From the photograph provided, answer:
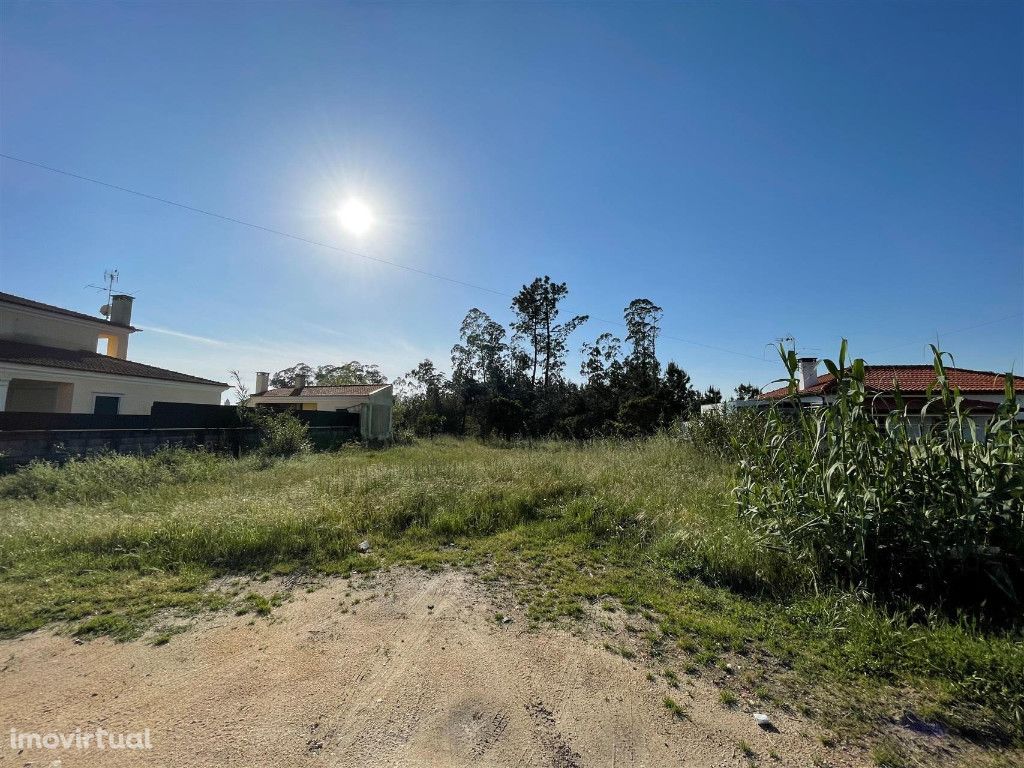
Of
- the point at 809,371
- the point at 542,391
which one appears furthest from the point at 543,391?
the point at 809,371

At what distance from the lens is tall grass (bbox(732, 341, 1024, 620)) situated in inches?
107

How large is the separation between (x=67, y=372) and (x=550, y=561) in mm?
17474

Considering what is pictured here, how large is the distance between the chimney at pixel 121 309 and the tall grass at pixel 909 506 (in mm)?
26628

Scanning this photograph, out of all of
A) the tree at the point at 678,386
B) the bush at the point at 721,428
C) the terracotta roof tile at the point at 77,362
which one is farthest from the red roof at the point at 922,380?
the terracotta roof tile at the point at 77,362

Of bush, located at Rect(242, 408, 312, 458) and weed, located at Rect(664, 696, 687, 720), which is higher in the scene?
bush, located at Rect(242, 408, 312, 458)

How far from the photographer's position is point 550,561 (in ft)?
13.0

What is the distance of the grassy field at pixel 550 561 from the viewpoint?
219cm

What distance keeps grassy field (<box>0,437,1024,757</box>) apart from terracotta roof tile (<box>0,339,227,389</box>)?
873 cm

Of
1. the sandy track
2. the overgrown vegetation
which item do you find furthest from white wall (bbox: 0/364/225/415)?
the overgrown vegetation

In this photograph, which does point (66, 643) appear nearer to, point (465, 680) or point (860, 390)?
point (465, 680)

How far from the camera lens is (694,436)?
9.45 meters

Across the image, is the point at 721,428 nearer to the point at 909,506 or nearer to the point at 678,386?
the point at 909,506

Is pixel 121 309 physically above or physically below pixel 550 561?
above

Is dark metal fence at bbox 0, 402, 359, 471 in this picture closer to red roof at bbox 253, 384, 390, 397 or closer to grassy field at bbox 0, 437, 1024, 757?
grassy field at bbox 0, 437, 1024, 757
